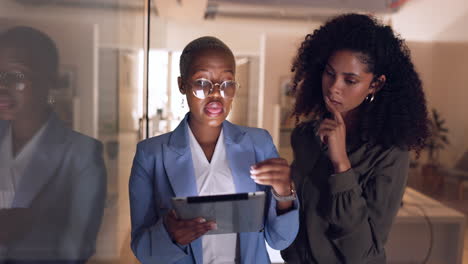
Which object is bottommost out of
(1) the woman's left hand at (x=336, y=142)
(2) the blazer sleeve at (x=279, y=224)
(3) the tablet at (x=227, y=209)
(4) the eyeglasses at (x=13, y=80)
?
(2) the blazer sleeve at (x=279, y=224)

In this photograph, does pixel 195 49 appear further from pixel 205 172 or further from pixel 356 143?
pixel 356 143

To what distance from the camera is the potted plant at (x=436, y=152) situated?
3.39 meters

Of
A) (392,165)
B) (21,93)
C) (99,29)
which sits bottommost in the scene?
(392,165)

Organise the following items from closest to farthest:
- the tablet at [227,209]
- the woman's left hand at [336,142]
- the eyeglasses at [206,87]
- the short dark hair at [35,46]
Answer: the short dark hair at [35,46] → the tablet at [227,209] → the eyeglasses at [206,87] → the woman's left hand at [336,142]

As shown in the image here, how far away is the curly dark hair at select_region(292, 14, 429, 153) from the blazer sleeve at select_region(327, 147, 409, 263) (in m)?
0.09

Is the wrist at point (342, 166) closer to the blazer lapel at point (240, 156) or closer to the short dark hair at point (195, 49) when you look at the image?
the blazer lapel at point (240, 156)

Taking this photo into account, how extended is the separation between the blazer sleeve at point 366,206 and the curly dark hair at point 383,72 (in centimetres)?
9

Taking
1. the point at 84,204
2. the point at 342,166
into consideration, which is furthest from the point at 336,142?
the point at 84,204

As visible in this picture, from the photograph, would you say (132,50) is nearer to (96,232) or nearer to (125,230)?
(125,230)

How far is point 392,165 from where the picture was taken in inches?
47.4

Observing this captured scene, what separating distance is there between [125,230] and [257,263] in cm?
69

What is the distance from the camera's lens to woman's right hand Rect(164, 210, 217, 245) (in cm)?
87

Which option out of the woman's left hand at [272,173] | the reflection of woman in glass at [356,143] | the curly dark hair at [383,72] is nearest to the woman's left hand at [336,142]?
the reflection of woman in glass at [356,143]

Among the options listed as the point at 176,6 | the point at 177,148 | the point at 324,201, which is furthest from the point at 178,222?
the point at 176,6
